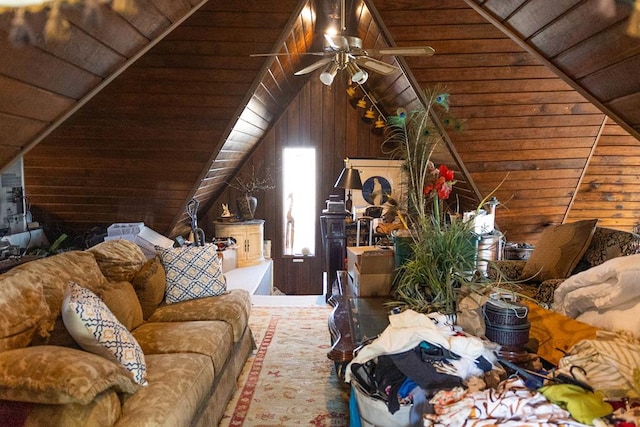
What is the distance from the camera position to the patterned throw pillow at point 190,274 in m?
2.80

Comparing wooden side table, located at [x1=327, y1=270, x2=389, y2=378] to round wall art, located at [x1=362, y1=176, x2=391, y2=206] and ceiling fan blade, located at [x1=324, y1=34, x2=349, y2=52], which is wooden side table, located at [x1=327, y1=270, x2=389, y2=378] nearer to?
ceiling fan blade, located at [x1=324, y1=34, x2=349, y2=52]

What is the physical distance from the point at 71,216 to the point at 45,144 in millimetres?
1246

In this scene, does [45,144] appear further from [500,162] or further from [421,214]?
[500,162]

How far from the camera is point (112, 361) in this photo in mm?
1659

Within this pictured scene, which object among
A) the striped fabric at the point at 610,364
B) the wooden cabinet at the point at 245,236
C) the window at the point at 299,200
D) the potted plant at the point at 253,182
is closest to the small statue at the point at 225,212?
the wooden cabinet at the point at 245,236

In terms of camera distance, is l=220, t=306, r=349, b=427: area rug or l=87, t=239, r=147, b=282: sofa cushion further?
l=87, t=239, r=147, b=282: sofa cushion

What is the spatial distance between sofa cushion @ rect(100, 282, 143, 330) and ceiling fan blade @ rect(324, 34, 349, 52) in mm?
1894

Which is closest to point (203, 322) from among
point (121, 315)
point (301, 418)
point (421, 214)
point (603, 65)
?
point (121, 315)

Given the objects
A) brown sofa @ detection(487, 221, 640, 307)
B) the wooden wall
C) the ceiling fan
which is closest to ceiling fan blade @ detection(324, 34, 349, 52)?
the ceiling fan

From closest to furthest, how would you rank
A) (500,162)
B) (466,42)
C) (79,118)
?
(466,42), (79,118), (500,162)

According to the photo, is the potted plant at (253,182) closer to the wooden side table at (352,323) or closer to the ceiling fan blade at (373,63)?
the ceiling fan blade at (373,63)

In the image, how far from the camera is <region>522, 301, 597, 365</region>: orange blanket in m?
1.68

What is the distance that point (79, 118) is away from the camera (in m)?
3.65

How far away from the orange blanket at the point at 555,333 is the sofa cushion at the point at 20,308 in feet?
6.64
